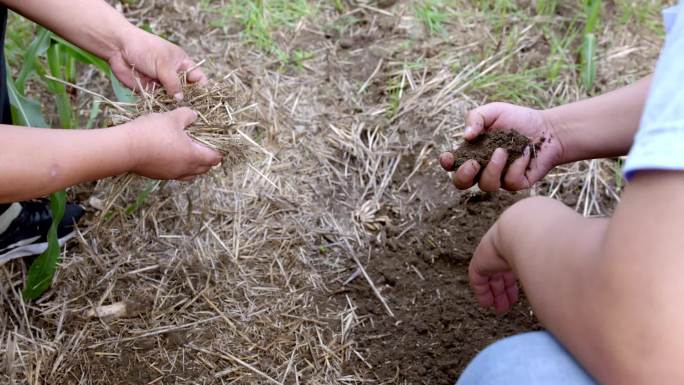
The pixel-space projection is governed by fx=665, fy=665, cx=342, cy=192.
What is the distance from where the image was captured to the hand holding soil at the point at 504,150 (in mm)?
1310

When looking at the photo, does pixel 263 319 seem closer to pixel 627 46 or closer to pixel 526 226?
pixel 526 226

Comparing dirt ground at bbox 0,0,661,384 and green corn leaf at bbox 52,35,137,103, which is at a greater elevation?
green corn leaf at bbox 52,35,137,103

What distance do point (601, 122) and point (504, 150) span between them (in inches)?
7.6

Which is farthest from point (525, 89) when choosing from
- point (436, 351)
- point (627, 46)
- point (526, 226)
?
point (526, 226)

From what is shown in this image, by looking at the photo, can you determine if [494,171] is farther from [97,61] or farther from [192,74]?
[97,61]

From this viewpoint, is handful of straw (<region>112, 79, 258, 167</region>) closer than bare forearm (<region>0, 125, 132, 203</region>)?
No

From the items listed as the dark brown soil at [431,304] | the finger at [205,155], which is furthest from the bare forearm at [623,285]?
the finger at [205,155]

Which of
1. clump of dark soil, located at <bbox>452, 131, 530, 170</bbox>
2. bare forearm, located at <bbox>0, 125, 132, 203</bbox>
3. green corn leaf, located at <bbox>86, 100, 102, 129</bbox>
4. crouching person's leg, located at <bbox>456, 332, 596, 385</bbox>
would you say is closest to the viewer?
crouching person's leg, located at <bbox>456, 332, 596, 385</bbox>

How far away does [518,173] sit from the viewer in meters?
1.32

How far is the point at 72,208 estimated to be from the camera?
1.62 m

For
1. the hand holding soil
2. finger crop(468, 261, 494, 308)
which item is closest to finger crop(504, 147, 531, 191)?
the hand holding soil

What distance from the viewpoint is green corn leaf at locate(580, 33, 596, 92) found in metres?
1.83

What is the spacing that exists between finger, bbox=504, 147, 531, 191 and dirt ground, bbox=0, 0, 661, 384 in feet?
0.83

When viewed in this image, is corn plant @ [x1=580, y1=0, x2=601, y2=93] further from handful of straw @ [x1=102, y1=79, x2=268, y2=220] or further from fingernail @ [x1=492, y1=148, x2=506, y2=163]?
handful of straw @ [x1=102, y1=79, x2=268, y2=220]
